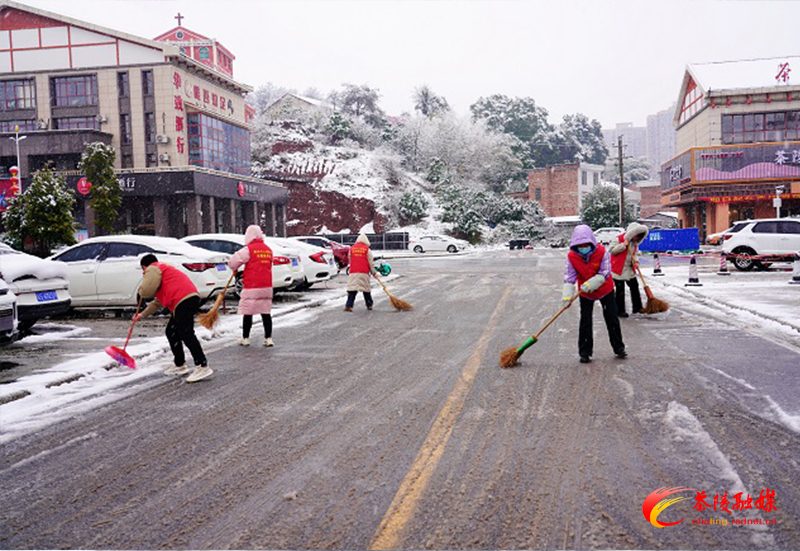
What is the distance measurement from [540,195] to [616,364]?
66646 millimetres

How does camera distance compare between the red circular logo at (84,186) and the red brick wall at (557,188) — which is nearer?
the red circular logo at (84,186)

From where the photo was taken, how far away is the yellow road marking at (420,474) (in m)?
3.31

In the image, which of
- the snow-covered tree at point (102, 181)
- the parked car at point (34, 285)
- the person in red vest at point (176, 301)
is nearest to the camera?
the person in red vest at point (176, 301)

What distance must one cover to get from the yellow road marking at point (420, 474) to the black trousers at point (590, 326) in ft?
5.25

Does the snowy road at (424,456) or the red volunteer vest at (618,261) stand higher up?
the red volunteer vest at (618,261)

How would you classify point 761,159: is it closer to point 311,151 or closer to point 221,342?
point 311,151

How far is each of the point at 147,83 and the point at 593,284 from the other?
42080 millimetres

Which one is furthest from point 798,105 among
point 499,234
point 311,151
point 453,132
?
point 311,151

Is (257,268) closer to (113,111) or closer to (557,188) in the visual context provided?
(113,111)

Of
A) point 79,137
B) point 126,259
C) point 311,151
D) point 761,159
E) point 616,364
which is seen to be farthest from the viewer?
point 311,151

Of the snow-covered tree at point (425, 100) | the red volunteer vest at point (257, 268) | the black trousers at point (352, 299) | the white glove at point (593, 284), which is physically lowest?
the black trousers at point (352, 299)

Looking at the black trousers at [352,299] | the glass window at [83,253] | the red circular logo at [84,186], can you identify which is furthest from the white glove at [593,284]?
the red circular logo at [84,186]

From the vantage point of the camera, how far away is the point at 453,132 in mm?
74312

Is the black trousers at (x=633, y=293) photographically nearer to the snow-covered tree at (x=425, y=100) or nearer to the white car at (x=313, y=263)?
the white car at (x=313, y=263)
